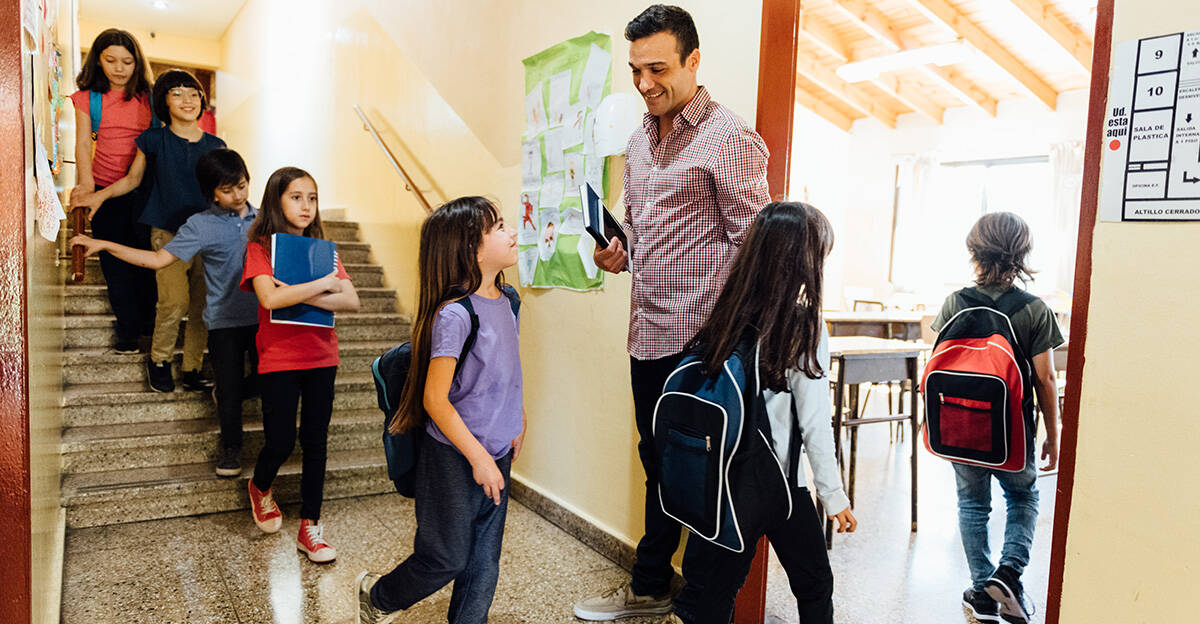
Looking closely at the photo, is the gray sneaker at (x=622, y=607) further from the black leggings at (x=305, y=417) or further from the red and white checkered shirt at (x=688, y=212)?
the black leggings at (x=305, y=417)

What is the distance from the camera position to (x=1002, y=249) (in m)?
2.23

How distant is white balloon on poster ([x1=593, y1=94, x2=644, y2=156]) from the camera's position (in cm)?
241

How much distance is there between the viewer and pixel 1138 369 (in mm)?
1254

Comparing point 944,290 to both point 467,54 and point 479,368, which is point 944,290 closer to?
point 467,54

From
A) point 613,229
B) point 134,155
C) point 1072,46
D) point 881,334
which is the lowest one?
point 881,334

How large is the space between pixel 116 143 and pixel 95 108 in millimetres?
158

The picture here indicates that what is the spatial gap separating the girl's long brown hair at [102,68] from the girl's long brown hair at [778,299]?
292 centimetres

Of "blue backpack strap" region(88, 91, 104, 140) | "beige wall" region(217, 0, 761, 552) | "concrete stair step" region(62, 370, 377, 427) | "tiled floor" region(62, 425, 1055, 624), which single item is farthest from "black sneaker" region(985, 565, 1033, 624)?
"blue backpack strap" region(88, 91, 104, 140)

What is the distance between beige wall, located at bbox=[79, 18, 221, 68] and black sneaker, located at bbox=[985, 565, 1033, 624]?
9500 mm

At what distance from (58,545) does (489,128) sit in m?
2.18

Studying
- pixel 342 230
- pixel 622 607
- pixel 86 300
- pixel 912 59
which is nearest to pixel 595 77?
pixel 622 607

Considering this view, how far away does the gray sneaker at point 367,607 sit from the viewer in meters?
1.80

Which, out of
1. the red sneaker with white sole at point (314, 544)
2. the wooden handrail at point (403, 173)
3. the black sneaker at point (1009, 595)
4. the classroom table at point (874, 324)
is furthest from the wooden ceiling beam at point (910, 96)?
the red sneaker with white sole at point (314, 544)

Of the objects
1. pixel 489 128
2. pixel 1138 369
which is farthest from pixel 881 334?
pixel 1138 369
